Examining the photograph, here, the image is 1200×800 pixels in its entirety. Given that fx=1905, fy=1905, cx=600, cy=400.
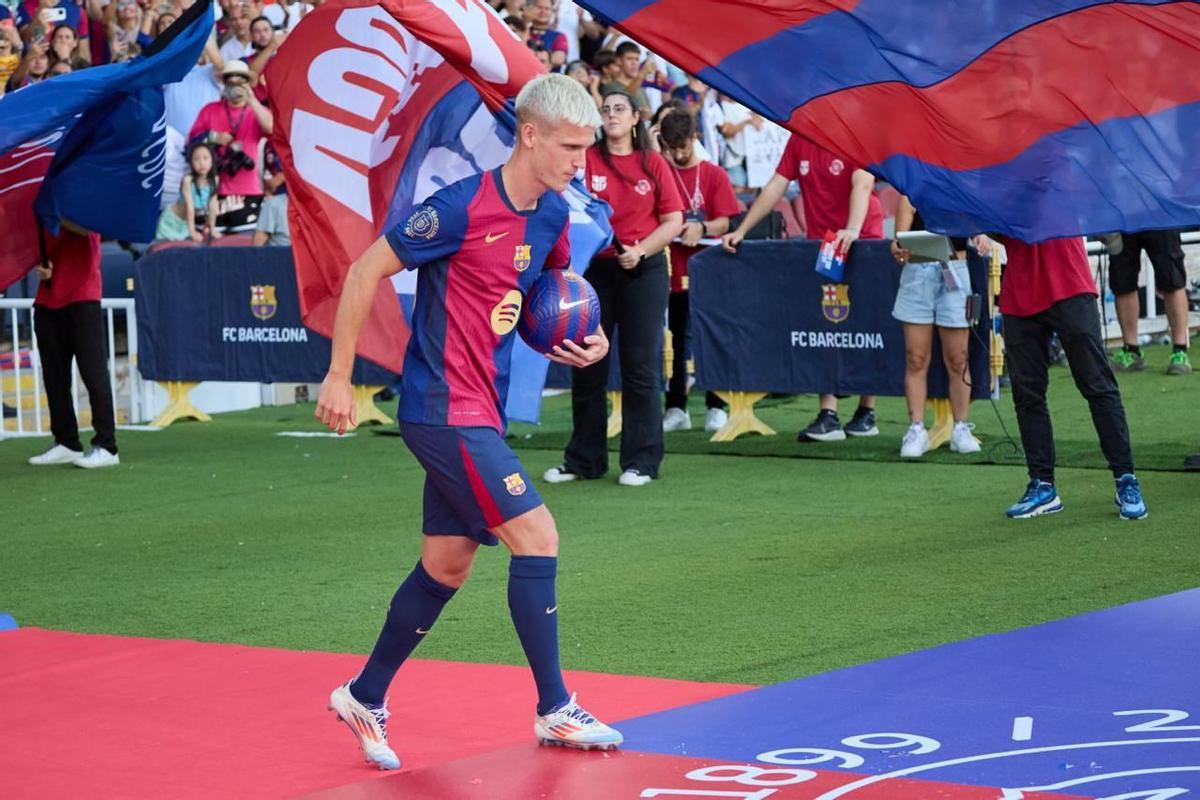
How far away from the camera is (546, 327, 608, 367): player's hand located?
217 inches

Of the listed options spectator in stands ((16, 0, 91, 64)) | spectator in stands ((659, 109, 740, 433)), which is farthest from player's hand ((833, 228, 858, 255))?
spectator in stands ((16, 0, 91, 64))

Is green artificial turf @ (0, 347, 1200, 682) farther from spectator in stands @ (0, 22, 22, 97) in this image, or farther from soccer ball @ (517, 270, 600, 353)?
Answer: spectator in stands @ (0, 22, 22, 97)

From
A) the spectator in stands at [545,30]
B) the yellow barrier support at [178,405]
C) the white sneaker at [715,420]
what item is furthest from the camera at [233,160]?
the white sneaker at [715,420]

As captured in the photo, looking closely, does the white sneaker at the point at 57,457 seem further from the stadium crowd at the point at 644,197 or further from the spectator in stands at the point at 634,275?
the spectator in stands at the point at 634,275

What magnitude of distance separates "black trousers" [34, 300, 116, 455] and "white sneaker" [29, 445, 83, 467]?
0.23ft

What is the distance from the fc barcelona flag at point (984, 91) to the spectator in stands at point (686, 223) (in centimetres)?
644

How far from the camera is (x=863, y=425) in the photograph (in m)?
13.0

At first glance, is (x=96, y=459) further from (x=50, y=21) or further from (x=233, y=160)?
(x=50, y=21)

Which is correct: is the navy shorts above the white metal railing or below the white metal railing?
above

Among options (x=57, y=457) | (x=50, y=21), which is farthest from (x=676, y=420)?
(x=50, y=21)

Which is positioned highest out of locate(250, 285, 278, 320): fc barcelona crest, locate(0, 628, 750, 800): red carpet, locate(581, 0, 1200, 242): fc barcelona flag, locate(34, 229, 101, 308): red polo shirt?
locate(581, 0, 1200, 242): fc barcelona flag

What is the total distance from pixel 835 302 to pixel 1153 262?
443 cm

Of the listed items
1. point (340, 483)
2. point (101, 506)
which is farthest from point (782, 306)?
point (101, 506)

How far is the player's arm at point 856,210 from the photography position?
39.7 feet
